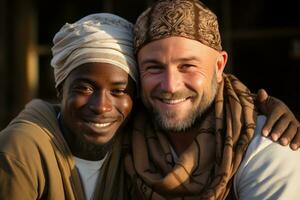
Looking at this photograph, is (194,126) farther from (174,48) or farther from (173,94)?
(174,48)

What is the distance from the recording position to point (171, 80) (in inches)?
115

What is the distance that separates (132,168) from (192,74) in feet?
1.96

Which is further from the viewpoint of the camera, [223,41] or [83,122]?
[223,41]

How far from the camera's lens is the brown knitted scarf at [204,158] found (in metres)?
2.72

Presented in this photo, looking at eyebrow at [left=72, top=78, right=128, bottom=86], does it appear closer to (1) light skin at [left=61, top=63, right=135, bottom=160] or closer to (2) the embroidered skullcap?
(1) light skin at [left=61, top=63, right=135, bottom=160]

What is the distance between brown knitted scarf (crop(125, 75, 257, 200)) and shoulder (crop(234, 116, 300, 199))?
5cm

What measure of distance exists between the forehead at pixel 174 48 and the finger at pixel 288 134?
601 millimetres

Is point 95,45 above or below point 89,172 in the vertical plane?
above

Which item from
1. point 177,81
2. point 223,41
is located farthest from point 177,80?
point 223,41

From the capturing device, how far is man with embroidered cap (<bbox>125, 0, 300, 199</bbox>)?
2.69 metres

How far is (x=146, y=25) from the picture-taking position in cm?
302

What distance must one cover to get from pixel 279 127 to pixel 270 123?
0.05 meters

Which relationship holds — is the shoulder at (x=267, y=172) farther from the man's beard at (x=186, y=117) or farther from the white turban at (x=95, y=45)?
the white turban at (x=95, y=45)

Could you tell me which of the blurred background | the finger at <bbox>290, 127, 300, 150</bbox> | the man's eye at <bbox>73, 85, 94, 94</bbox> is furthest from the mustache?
the blurred background
